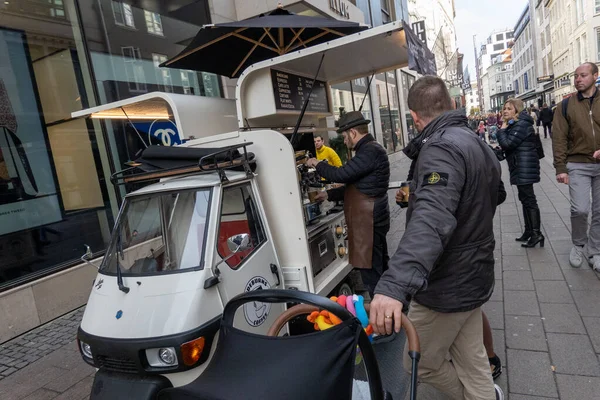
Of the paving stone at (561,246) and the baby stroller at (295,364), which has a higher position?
the baby stroller at (295,364)

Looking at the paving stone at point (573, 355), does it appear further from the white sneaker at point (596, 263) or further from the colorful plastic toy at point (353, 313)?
the colorful plastic toy at point (353, 313)

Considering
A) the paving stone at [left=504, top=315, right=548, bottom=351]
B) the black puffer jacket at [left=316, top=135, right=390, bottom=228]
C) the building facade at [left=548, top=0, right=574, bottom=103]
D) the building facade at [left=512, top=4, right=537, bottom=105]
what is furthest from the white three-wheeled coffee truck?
the building facade at [left=512, top=4, right=537, bottom=105]

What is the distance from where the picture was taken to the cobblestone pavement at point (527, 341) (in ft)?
9.55

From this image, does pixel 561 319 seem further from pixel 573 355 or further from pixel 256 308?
pixel 256 308

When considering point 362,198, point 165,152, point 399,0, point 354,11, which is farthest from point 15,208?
point 399,0

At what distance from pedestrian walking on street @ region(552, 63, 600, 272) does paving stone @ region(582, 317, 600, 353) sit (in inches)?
45.7

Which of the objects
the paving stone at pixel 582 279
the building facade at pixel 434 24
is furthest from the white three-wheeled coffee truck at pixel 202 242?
the building facade at pixel 434 24

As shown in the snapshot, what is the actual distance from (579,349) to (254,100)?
369 centimetres

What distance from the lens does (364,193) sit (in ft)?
13.1

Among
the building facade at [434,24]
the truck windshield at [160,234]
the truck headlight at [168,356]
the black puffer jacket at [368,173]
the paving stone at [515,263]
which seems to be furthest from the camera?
the building facade at [434,24]

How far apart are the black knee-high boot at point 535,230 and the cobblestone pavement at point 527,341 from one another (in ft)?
0.45

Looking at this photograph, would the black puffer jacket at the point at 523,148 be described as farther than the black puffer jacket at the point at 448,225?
Yes

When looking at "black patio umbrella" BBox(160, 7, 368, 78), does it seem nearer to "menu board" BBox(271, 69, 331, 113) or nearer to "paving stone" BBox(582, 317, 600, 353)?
"menu board" BBox(271, 69, 331, 113)

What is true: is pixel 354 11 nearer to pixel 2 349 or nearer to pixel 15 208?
pixel 15 208
